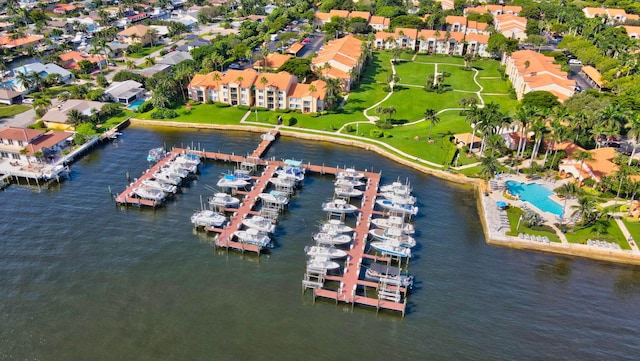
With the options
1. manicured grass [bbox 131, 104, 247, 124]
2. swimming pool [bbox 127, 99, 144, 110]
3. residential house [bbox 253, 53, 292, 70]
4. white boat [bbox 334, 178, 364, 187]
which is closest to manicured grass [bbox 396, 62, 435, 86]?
residential house [bbox 253, 53, 292, 70]

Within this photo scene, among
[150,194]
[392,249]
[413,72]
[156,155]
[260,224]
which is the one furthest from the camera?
[413,72]

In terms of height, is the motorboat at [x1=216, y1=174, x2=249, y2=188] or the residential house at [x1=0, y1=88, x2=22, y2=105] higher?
the residential house at [x1=0, y1=88, x2=22, y2=105]

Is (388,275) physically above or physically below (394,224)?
below

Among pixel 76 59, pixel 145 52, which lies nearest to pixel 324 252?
pixel 76 59

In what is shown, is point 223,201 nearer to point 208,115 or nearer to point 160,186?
point 160,186

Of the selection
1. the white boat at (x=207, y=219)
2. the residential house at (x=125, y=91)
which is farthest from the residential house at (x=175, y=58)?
the white boat at (x=207, y=219)

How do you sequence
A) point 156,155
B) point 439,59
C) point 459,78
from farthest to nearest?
point 439,59 < point 459,78 < point 156,155

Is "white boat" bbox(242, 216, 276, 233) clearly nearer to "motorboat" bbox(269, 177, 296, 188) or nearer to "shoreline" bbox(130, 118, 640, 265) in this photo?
"motorboat" bbox(269, 177, 296, 188)
